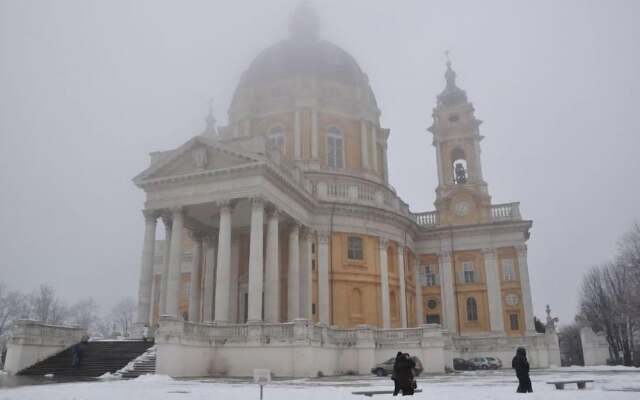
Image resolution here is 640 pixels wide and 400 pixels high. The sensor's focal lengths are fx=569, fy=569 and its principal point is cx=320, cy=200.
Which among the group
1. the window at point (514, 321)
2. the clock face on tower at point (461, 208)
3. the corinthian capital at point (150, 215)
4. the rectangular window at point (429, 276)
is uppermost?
the clock face on tower at point (461, 208)

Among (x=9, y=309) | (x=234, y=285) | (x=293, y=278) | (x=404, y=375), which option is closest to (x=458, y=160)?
(x=293, y=278)

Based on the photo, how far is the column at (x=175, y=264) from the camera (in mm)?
28531

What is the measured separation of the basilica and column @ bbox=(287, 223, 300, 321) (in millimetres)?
83

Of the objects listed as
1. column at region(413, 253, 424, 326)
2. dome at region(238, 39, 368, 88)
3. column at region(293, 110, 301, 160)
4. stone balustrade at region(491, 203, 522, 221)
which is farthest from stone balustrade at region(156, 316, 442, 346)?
dome at region(238, 39, 368, 88)

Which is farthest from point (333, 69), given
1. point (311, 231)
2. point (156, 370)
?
point (156, 370)

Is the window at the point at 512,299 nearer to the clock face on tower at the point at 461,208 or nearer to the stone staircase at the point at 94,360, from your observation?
the clock face on tower at the point at 461,208

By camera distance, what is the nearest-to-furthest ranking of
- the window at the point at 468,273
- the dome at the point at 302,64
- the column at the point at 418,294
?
the column at the point at 418,294 → the dome at the point at 302,64 → the window at the point at 468,273

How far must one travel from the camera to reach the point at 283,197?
31.2m

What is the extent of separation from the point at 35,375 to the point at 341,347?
45.9 feet

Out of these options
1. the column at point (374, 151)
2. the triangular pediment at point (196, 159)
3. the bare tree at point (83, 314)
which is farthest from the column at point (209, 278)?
the bare tree at point (83, 314)

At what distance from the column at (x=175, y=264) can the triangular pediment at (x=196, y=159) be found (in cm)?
223

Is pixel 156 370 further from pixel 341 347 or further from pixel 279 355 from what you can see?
pixel 341 347

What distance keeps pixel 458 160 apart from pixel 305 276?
21.2m

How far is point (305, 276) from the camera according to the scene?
33938 millimetres
